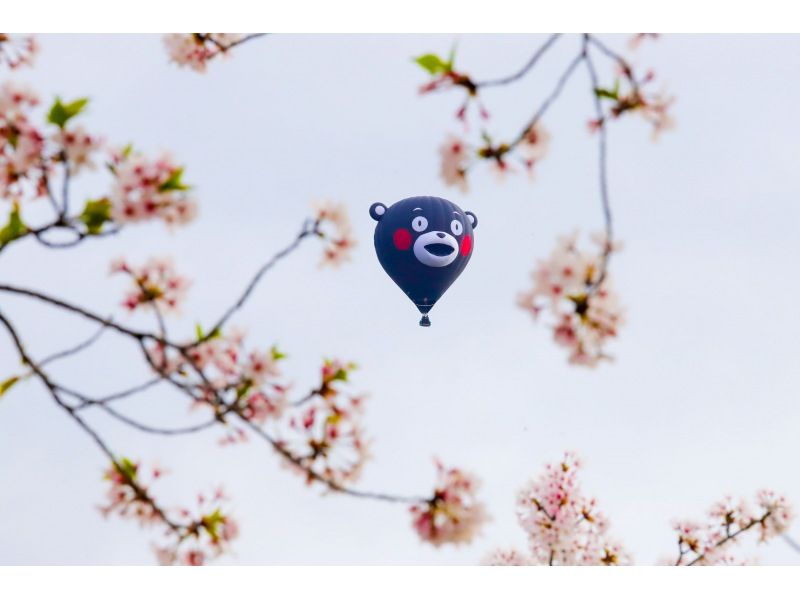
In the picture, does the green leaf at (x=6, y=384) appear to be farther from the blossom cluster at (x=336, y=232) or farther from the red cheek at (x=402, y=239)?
the red cheek at (x=402, y=239)

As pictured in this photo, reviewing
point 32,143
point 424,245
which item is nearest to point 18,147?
point 32,143

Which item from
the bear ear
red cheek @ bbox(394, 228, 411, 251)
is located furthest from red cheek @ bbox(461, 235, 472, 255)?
the bear ear

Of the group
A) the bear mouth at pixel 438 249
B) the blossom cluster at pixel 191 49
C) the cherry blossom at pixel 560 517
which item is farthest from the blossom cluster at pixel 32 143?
the bear mouth at pixel 438 249

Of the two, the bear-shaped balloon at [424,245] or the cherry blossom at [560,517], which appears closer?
the cherry blossom at [560,517]

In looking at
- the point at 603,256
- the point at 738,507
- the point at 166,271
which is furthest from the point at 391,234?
the point at 603,256

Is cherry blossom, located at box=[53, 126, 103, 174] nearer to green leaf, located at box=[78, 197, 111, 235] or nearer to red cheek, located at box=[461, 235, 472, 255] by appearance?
green leaf, located at box=[78, 197, 111, 235]

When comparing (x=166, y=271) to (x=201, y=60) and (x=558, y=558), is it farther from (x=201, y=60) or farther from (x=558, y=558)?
(x=558, y=558)

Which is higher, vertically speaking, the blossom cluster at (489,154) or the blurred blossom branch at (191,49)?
the blurred blossom branch at (191,49)
